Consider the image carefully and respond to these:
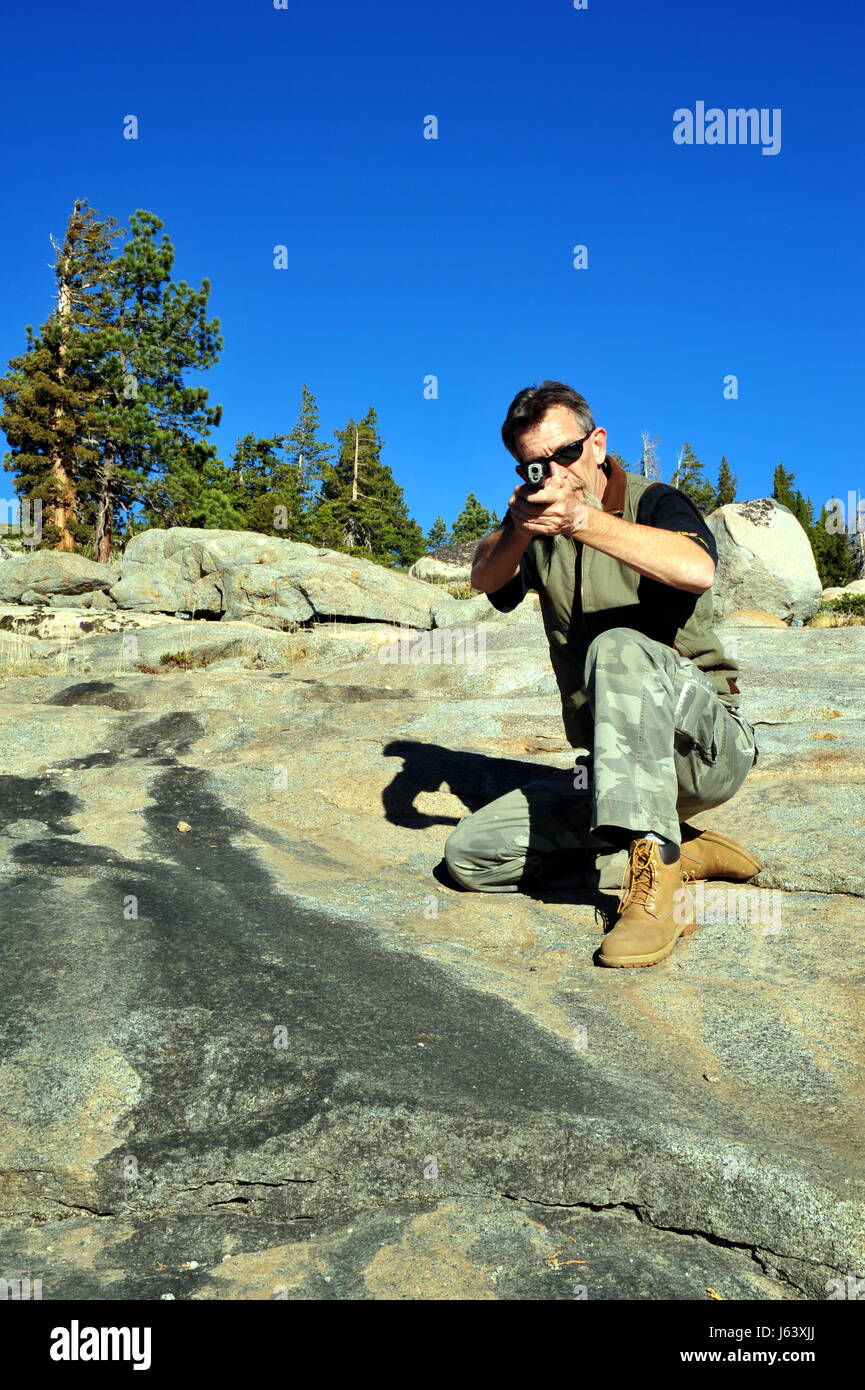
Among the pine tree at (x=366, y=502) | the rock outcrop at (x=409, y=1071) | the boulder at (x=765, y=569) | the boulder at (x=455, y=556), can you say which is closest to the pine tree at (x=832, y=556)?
the pine tree at (x=366, y=502)

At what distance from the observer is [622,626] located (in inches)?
166

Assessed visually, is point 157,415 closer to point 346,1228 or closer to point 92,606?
point 92,606

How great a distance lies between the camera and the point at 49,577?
2070cm

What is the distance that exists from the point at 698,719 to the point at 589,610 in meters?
0.69

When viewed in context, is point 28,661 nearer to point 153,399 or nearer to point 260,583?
point 260,583

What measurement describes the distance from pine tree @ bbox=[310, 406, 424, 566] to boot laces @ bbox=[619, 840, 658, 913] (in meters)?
46.0

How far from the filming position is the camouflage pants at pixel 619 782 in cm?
358

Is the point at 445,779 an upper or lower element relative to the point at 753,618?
lower

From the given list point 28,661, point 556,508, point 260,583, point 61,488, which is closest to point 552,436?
point 556,508

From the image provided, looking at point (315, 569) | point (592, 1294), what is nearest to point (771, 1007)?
point (592, 1294)

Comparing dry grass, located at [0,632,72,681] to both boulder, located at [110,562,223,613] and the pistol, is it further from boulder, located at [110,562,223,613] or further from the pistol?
the pistol

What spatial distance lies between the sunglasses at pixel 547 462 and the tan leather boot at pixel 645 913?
136cm

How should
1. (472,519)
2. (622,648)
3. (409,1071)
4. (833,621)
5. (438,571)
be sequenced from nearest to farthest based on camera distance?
1. (409,1071)
2. (622,648)
3. (833,621)
4. (438,571)
5. (472,519)

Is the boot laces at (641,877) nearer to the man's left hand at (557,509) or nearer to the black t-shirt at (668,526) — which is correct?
the black t-shirt at (668,526)
